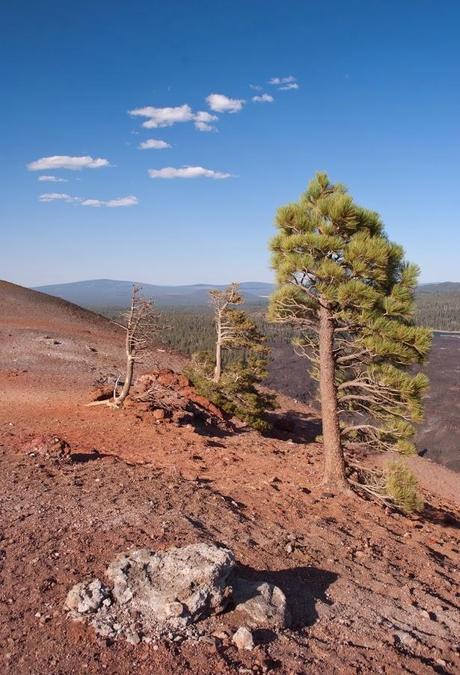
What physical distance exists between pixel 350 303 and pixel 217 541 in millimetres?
4450

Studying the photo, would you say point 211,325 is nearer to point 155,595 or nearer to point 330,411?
point 330,411

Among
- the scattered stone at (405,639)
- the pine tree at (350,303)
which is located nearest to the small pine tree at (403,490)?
the pine tree at (350,303)

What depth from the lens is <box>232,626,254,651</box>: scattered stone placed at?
408 cm

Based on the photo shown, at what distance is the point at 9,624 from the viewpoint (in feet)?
13.7

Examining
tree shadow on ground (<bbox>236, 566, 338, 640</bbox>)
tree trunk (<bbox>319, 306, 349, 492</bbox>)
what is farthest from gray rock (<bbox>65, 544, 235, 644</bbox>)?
tree trunk (<bbox>319, 306, 349, 492</bbox>)

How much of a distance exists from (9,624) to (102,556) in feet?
4.01

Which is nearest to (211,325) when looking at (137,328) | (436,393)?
(436,393)

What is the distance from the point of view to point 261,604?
455 centimetres

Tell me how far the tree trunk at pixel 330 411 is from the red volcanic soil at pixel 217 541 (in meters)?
0.48

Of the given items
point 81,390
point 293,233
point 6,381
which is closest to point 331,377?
point 293,233

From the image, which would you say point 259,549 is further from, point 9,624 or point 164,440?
point 164,440

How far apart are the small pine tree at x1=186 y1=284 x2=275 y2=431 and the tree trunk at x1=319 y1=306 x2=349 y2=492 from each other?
25.0 feet

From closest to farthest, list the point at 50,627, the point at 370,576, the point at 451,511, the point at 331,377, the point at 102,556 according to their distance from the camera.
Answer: the point at 50,627
the point at 102,556
the point at 370,576
the point at 331,377
the point at 451,511

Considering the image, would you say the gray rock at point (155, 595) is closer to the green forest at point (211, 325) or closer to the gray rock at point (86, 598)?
the gray rock at point (86, 598)
